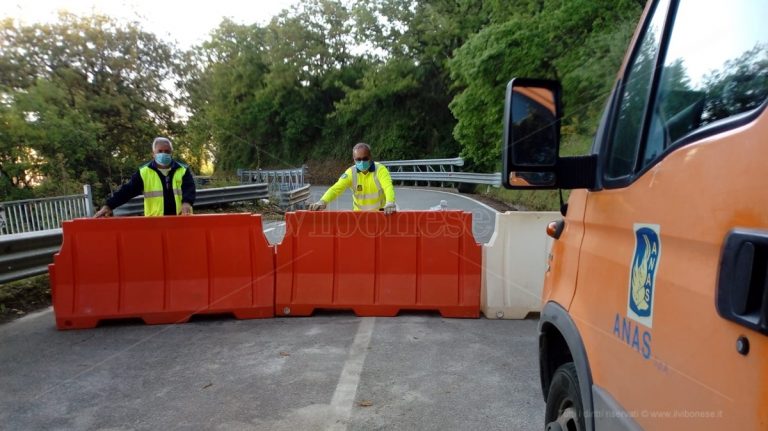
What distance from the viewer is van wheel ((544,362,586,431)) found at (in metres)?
1.96

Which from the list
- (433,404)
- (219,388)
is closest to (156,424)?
(219,388)

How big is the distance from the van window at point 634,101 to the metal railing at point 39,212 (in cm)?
998

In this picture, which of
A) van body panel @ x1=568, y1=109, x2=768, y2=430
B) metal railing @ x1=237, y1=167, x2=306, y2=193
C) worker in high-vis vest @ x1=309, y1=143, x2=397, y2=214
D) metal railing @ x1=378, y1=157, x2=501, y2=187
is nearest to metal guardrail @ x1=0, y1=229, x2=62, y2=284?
worker in high-vis vest @ x1=309, y1=143, x2=397, y2=214

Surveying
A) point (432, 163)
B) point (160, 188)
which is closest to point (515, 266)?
point (160, 188)

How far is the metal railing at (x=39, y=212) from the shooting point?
8781 millimetres

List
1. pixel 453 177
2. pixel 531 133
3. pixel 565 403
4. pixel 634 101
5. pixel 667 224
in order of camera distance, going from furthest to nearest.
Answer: pixel 453 177 → pixel 565 403 → pixel 531 133 → pixel 634 101 → pixel 667 224

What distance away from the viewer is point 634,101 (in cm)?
183

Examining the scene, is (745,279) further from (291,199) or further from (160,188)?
(291,199)

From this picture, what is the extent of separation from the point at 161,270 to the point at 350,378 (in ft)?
8.72

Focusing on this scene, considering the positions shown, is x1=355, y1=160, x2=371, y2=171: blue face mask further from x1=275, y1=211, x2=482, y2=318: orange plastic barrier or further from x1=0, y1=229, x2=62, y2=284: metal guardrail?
x1=0, y1=229, x2=62, y2=284: metal guardrail

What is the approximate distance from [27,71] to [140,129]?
12.0 feet

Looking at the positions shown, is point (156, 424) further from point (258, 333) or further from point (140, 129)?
point (140, 129)

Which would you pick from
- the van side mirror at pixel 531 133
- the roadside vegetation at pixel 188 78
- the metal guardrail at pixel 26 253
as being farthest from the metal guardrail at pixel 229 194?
the van side mirror at pixel 531 133

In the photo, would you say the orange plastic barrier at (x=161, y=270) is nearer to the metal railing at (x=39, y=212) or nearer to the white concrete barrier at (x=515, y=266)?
the white concrete barrier at (x=515, y=266)
